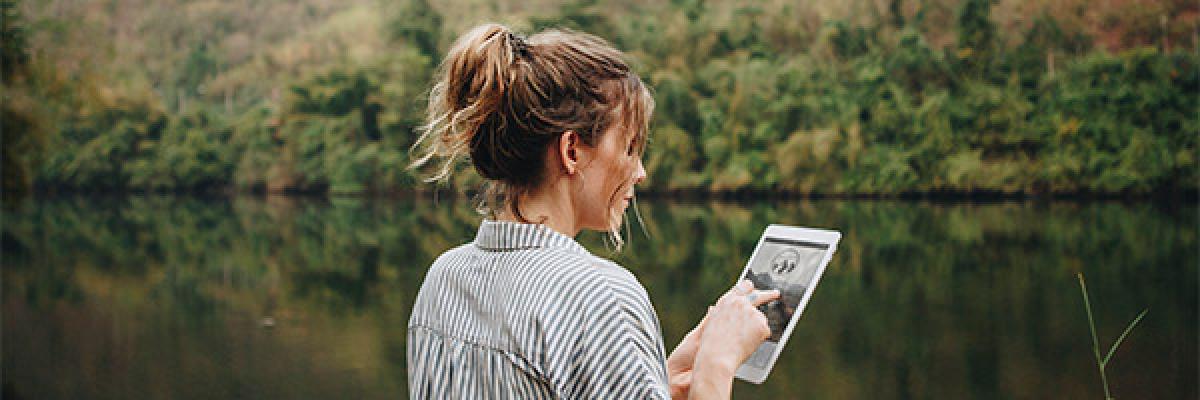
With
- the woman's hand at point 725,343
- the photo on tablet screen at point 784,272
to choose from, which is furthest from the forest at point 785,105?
the woman's hand at point 725,343

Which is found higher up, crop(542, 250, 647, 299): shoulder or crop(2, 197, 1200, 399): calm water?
crop(542, 250, 647, 299): shoulder

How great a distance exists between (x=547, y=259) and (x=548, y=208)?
101 millimetres

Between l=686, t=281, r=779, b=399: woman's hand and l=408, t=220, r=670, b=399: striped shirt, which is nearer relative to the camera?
l=408, t=220, r=670, b=399: striped shirt

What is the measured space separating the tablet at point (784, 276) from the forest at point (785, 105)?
18923 millimetres

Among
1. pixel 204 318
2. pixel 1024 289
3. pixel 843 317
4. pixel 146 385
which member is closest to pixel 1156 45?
pixel 1024 289

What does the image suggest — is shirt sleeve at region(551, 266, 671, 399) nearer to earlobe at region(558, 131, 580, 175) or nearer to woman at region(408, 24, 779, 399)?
woman at region(408, 24, 779, 399)

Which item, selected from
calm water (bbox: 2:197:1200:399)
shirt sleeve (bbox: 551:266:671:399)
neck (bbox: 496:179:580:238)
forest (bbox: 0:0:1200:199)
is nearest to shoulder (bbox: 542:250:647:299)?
shirt sleeve (bbox: 551:266:671:399)

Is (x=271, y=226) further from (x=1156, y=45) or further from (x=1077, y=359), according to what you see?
(x=1156, y=45)

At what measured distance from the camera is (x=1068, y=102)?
28.5 m

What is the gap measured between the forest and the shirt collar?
19004 mm

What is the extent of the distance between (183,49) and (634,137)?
176 ft

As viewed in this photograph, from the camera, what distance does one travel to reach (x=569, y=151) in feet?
3.10

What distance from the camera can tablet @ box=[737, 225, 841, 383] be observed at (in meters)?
1.07

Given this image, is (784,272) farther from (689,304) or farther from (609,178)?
(689,304)
